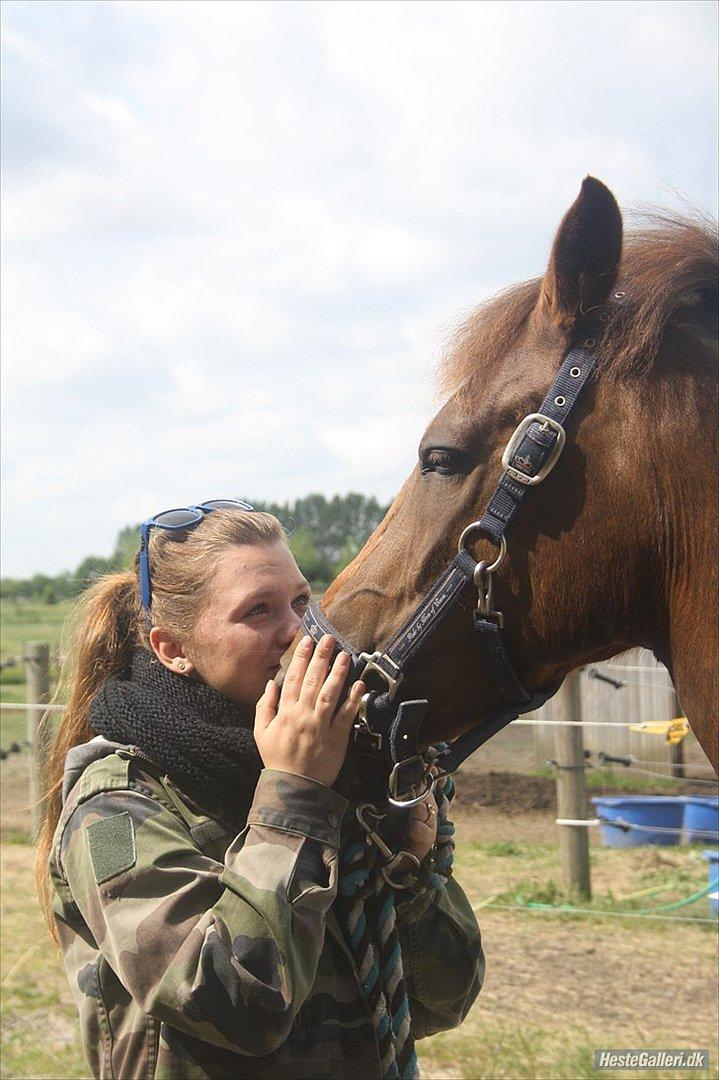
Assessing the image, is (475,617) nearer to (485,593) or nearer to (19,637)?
(485,593)

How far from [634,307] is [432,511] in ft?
1.77

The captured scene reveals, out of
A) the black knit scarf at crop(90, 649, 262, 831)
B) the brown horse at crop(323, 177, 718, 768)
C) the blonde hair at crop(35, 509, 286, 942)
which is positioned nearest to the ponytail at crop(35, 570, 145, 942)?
the blonde hair at crop(35, 509, 286, 942)

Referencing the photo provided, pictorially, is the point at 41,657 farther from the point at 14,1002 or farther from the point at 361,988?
the point at 361,988

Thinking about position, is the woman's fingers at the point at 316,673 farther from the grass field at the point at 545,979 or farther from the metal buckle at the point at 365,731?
the grass field at the point at 545,979

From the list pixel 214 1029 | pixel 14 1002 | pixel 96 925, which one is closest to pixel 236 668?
pixel 96 925

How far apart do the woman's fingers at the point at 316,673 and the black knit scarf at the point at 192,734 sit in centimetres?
21

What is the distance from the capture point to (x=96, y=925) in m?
1.65

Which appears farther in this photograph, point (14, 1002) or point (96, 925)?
point (14, 1002)

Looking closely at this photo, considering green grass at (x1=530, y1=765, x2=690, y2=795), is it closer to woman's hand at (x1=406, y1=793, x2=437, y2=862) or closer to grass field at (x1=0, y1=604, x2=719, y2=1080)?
grass field at (x1=0, y1=604, x2=719, y2=1080)

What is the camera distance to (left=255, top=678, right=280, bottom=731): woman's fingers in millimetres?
1729

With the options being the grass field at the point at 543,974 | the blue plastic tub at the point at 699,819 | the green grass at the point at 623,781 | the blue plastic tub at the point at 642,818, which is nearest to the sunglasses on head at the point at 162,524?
the grass field at the point at 543,974

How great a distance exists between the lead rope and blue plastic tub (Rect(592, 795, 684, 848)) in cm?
687

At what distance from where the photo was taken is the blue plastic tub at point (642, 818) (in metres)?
8.30

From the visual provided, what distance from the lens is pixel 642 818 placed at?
8.45m
